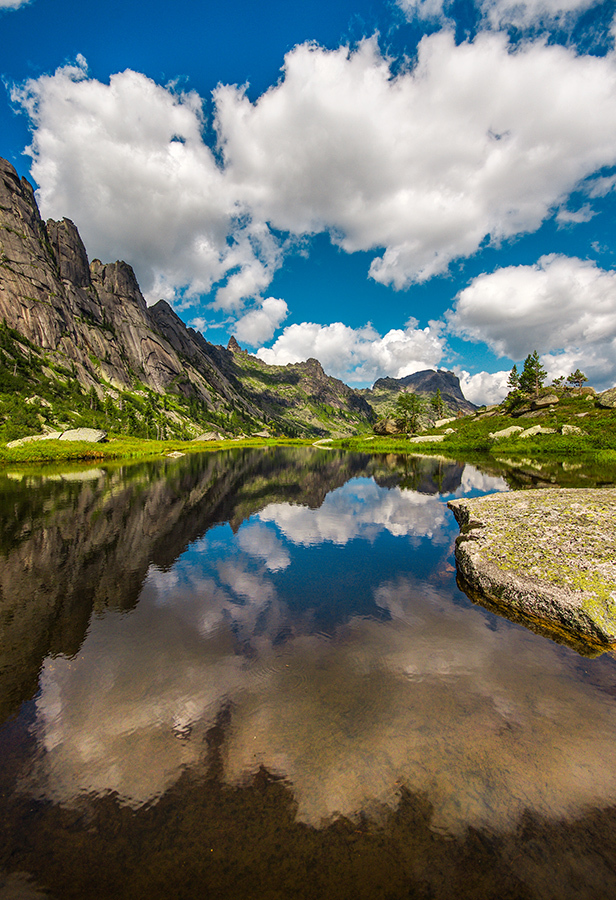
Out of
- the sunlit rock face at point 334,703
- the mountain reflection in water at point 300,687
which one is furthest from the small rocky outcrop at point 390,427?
the sunlit rock face at point 334,703

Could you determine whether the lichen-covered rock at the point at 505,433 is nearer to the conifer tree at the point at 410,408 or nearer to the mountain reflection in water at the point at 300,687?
the conifer tree at the point at 410,408

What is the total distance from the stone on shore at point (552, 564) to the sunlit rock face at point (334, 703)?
116cm

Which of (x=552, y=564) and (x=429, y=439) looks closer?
(x=552, y=564)

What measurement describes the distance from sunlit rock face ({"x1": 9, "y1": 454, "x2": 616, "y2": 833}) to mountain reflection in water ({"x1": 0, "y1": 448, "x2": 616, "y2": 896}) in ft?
0.15

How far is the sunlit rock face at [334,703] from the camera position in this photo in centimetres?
660

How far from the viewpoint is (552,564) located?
42.9 feet

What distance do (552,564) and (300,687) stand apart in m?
10.6

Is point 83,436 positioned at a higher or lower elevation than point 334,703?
lower

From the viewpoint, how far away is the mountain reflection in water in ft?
21.7

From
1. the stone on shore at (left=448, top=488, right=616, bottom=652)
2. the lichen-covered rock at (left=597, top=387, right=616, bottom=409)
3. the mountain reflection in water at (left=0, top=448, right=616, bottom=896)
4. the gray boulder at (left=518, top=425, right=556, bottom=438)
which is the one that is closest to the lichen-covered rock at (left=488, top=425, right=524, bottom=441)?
the gray boulder at (left=518, top=425, right=556, bottom=438)

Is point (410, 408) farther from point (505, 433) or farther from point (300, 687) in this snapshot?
point (300, 687)

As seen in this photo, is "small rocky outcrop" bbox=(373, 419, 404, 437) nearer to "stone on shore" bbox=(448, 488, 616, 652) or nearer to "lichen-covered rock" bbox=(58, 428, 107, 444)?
"lichen-covered rock" bbox=(58, 428, 107, 444)

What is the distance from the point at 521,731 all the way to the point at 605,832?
6.37ft

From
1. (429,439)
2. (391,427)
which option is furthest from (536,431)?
(391,427)
